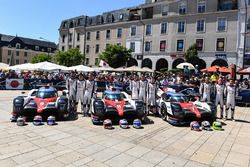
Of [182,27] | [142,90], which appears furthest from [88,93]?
[182,27]

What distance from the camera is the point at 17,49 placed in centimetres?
7544

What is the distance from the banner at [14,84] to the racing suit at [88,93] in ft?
43.6

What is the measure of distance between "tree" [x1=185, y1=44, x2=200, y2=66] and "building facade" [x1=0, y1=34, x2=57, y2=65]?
53.9 metres

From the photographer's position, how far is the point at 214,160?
19.4 ft

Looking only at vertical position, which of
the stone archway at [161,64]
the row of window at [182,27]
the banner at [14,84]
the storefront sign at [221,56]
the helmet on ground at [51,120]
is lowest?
the helmet on ground at [51,120]

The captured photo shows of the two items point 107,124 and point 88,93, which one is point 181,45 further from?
point 107,124

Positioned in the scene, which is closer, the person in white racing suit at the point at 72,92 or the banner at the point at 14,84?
the person in white racing suit at the point at 72,92

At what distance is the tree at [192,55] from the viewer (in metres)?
31.5

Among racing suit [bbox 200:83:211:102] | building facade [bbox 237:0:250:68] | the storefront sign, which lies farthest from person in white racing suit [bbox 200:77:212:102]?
the storefront sign

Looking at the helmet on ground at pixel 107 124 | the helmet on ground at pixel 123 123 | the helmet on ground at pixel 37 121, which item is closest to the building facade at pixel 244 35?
the helmet on ground at pixel 123 123

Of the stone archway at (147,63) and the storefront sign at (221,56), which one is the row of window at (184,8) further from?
the stone archway at (147,63)

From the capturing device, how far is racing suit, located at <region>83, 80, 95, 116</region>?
11.0 m

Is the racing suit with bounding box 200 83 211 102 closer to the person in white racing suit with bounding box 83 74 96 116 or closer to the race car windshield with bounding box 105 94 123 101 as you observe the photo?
the race car windshield with bounding box 105 94 123 101

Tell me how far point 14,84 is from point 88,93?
44.2ft
